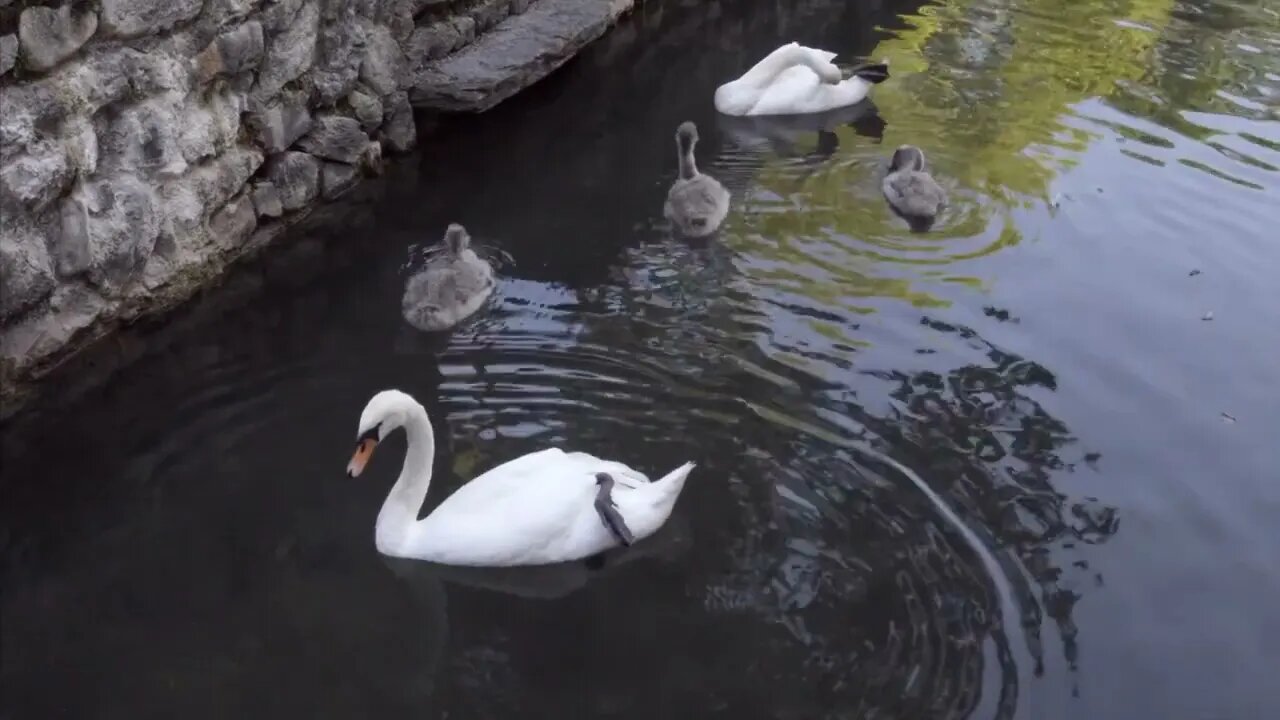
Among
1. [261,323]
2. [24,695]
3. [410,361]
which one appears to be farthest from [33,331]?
[24,695]

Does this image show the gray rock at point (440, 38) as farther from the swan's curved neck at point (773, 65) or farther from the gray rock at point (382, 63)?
the swan's curved neck at point (773, 65)

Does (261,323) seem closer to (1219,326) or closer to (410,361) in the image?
(410,361)

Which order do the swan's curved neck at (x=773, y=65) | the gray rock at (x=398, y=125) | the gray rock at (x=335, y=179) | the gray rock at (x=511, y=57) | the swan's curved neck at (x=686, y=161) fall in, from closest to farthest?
1. the gray rock at (x=335, y=179)
2. the swan's curved neck at (x=686, y=161)
3. the gray rock at (x=398, y=125)
4. the gray rock at (x=511, y=57)
5. the swan's curved neck at (x=773, y=65)

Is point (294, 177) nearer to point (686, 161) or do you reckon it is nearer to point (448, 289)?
point (448, 289)

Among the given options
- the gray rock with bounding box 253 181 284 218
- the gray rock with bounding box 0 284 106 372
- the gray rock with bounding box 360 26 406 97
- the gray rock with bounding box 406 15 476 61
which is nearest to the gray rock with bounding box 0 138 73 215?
the gray rock with bounding box 0 284 106 372

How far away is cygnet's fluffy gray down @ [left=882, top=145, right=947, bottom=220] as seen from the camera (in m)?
7.85

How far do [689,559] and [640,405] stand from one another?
1059 mm

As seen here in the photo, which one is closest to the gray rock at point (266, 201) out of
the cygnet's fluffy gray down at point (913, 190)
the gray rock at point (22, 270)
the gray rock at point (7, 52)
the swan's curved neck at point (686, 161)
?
the gray rock at point (22, 270)

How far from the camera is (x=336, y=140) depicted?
8023 mm

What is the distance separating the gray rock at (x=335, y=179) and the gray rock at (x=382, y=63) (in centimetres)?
62

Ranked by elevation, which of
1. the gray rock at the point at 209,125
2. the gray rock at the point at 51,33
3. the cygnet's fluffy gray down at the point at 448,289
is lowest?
the cygnet's fluffy gray down at the point at 448,289

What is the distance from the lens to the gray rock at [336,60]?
7902 millimetres

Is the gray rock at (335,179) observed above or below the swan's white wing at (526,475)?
below

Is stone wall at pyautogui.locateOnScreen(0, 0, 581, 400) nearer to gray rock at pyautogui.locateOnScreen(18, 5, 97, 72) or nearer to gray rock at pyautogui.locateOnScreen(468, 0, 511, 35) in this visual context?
gray rock at pyautogui.locateOnScreen(18, 5, 97, 72)
